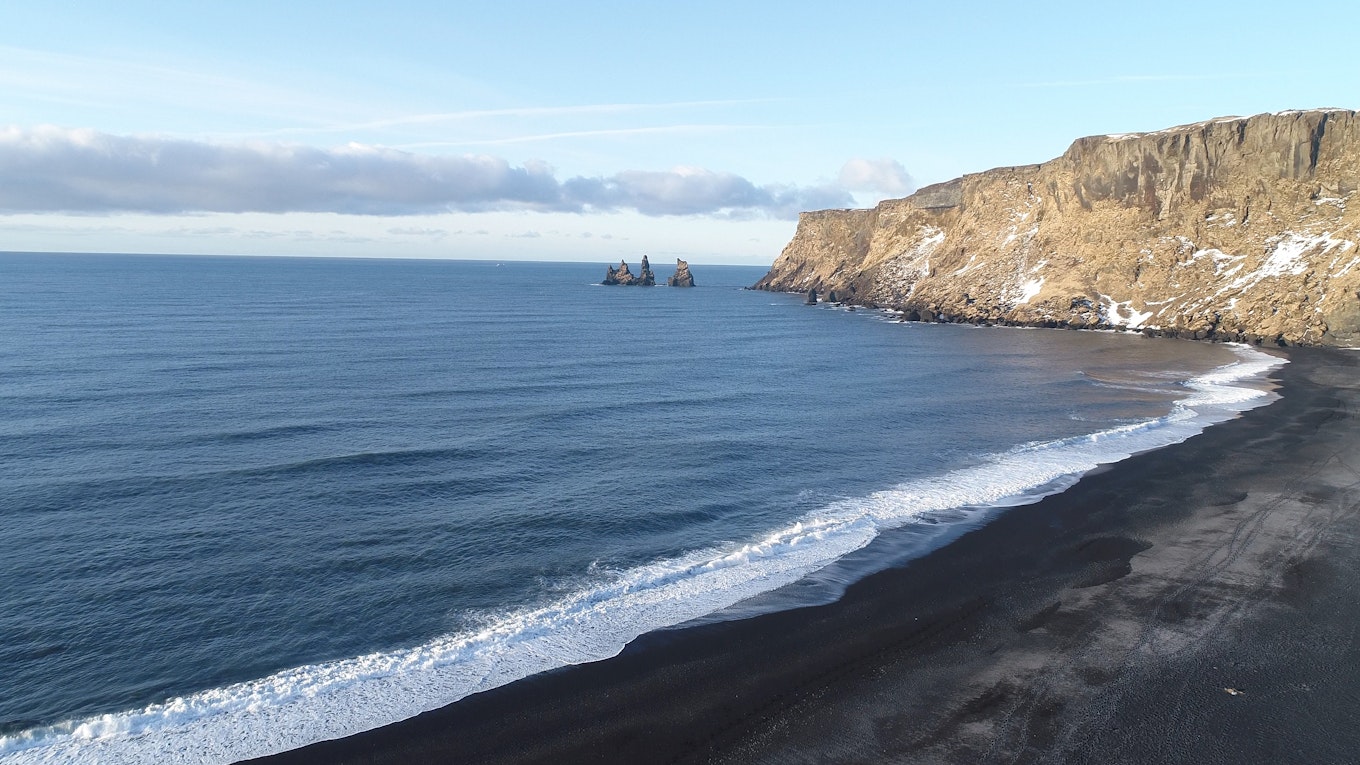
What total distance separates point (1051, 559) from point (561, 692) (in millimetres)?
17155

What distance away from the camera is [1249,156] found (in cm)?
9288

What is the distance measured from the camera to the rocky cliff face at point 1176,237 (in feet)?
268

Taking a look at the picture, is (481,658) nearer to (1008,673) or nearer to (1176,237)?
(1008,673)

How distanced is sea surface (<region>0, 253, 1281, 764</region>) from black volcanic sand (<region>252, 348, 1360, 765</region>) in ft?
5.53

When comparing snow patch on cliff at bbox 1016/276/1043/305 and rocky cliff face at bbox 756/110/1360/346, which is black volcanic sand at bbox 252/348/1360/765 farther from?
snow patch on cliff at bbox 1016/276/1043/305

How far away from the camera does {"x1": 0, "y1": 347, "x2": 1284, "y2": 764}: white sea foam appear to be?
16031mm

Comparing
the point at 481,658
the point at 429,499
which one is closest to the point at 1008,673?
the point at 481,658

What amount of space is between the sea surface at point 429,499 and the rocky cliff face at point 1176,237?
17.4 metres

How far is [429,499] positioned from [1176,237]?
3887 inches

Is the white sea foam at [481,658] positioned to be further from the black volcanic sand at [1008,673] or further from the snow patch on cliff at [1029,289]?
the snow patch on cliff at [1029,289]

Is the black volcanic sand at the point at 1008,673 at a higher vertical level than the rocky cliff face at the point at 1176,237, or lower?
lower

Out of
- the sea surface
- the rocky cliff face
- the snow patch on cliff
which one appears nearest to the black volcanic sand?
the sea surface

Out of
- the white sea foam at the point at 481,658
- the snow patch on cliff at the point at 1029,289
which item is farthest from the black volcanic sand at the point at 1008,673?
the snow patch on cliff at the point at 1029,289

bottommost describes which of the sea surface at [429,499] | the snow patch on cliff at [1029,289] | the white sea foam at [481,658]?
the white sea foam at [481,658]
